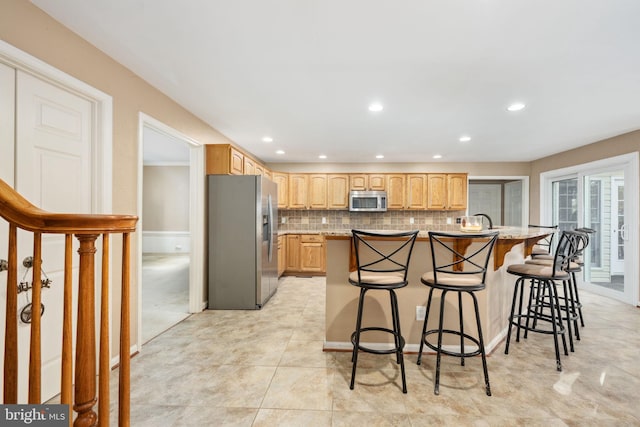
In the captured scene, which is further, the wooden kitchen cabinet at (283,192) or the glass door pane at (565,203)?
the wooden kitchen cabinet at (283,192)

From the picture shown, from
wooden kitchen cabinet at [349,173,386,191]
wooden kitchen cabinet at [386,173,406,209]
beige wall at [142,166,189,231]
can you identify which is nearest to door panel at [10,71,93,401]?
wooden kitchen cabinet at [349,173,386,191]

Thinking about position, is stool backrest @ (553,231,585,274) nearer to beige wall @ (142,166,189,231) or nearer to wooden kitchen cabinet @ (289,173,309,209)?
wooden kitchen cabinet @ (289,173,309,209)

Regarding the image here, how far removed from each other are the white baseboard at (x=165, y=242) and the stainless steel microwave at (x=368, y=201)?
15.2ft

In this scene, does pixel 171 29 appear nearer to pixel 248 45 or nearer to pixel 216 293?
pixel 248 45

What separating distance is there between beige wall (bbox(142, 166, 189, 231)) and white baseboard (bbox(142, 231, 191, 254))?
14 centimetres

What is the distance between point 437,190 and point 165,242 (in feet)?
22.1

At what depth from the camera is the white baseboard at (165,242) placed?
7.64m

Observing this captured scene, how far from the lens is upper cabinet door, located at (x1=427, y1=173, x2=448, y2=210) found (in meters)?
5.84

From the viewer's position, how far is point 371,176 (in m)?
5.92

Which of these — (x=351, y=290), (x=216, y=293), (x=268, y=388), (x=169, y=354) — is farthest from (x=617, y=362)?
(x=216, y=293)

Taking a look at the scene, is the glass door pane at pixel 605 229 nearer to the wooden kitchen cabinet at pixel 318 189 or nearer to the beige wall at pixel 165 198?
the wooden kitchen cabinet at pixel 318 189

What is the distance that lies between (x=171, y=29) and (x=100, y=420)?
2.05m

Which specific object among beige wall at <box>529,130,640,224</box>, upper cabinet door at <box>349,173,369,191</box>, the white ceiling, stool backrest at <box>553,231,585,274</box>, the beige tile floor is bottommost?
the beige tile floor

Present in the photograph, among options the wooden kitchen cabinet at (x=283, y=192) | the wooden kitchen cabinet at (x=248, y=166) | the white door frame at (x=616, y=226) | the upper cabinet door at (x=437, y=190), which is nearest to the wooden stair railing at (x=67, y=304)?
the wooden kitchen cabinet at (x=248, y=166)
